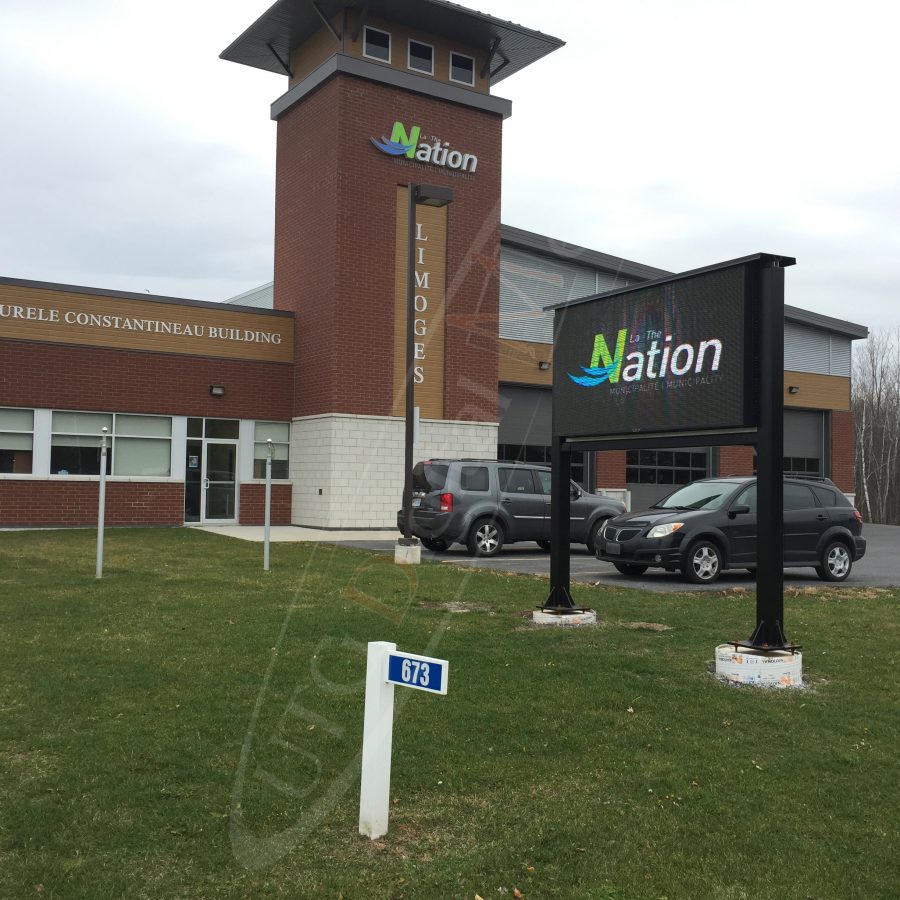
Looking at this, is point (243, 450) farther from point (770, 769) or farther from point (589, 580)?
point (770, 769)

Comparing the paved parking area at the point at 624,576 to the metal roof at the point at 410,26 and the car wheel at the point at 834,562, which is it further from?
the metal roof at the point at 410,26

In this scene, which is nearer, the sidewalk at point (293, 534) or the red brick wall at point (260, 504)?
the sidewalk at point (293, 534)

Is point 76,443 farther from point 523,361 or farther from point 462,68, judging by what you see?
point 462,68

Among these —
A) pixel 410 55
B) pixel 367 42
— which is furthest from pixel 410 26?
pixel 367 42

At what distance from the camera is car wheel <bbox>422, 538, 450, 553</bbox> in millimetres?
18547

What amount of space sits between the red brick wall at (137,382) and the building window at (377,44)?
8501 mm

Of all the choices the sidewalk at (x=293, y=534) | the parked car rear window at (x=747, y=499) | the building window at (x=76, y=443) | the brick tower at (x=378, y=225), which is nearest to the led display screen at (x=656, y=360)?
the parked car rear window at (x=747, y=499)

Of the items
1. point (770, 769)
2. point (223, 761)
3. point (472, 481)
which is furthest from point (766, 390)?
point (472, 481)

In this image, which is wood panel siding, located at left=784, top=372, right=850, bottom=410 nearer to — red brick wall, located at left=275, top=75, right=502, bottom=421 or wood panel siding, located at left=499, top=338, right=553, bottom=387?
wood panel siding, located at left=499, top=338, right=553, bottom=387

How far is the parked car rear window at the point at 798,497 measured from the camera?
14.8 m

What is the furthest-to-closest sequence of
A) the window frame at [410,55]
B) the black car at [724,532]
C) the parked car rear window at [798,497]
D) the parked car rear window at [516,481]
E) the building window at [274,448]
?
the building window at [274,448], the window frame at [410,55], the parked car rear window at [516,481], the parked car rear window at [798,497], the black car at [724,532]

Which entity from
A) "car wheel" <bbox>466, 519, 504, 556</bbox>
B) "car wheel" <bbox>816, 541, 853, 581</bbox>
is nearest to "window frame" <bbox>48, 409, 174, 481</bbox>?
"car wheel" <bbox>466, 519, 504, 556</bbox>

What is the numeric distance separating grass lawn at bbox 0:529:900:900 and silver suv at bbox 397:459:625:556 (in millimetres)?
8076

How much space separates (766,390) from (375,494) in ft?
63.6
